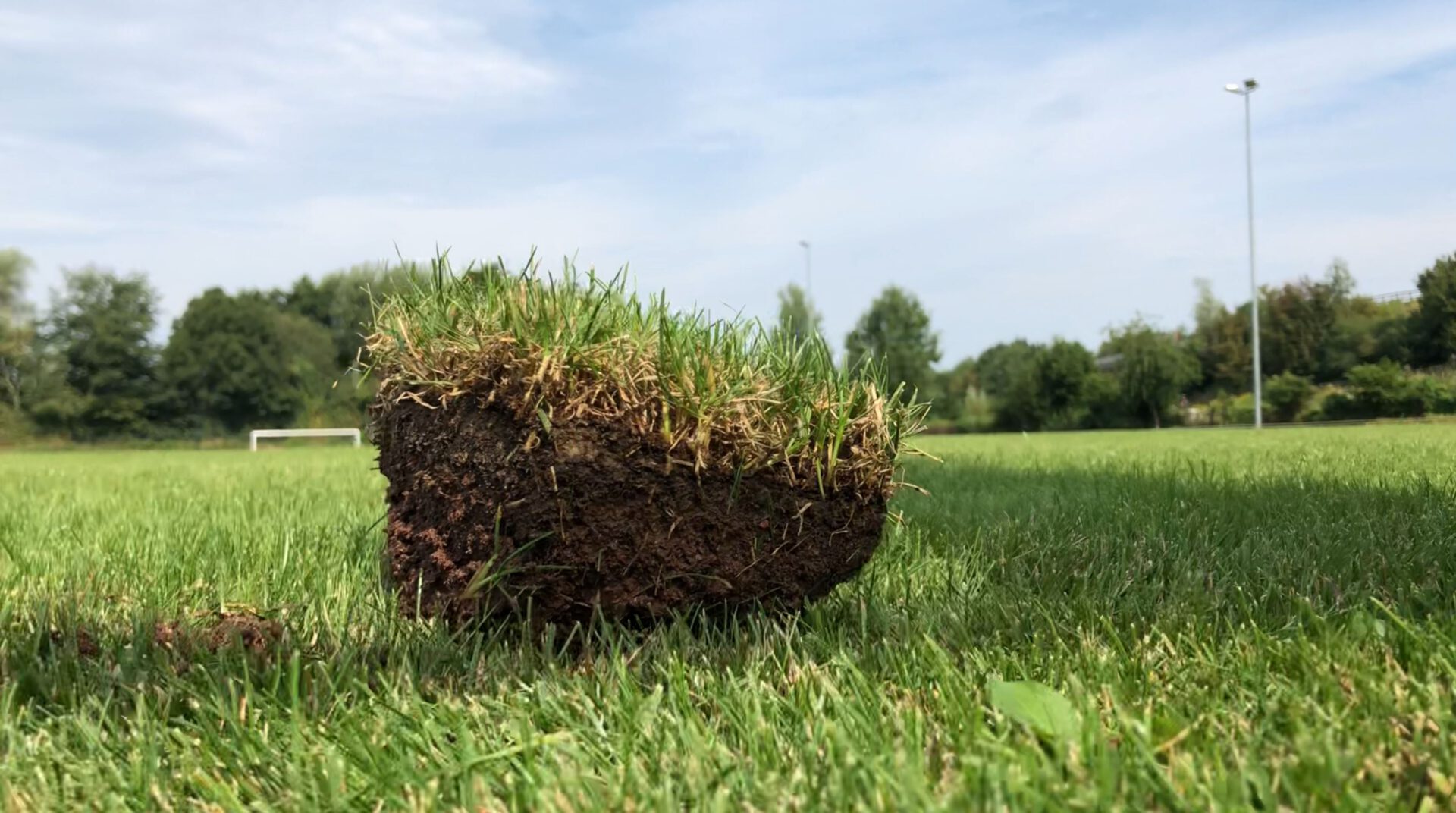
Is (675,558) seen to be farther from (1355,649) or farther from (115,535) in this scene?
(115,535)

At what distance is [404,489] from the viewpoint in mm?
2188

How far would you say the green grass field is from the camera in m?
1.14

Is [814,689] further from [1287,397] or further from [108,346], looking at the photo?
[108,346]

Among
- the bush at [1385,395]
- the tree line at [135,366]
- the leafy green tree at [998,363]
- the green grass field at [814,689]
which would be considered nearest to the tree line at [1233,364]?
the bush at [1385,395]

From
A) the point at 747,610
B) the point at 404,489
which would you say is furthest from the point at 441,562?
the point at 747,610

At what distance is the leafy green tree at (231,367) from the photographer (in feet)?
158

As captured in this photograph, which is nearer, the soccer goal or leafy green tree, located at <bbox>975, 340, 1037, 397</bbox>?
the soccer goal

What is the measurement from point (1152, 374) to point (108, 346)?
54.3m

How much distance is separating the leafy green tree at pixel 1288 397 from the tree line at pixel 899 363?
0.07 metres

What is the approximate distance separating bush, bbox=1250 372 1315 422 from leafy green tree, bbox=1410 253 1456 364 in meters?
3.65

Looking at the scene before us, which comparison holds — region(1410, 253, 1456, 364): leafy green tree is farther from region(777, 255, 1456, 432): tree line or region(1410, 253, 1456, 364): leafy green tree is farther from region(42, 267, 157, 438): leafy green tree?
region(42, 267, 157, 438): leafy green tree

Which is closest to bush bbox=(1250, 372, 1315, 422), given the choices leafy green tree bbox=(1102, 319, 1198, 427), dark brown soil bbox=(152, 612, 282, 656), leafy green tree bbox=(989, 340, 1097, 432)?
leafy green tree bbox=(1102, 319, 1198, 427)

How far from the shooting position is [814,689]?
1.56 m

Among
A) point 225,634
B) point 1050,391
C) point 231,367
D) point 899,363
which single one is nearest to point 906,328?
point 899,363
